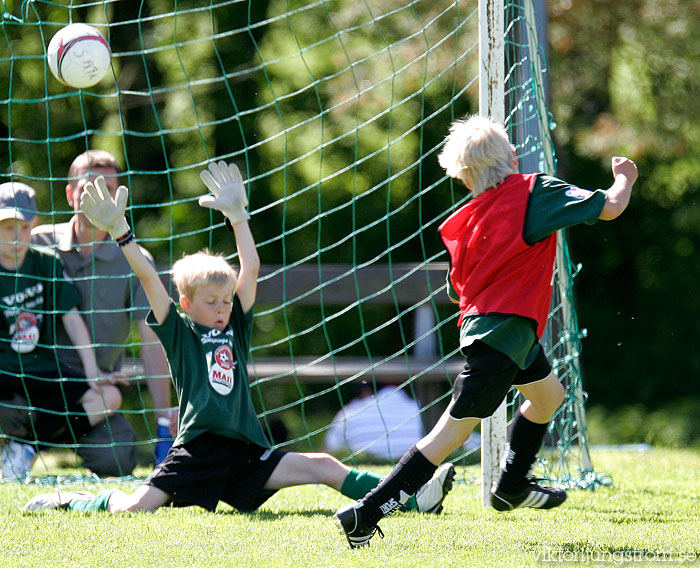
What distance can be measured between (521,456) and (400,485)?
2.06 ft

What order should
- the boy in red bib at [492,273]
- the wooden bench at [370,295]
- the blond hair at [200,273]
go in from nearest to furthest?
the boy in red bib at [492,273] < the blond hair at [200,273] < the wooden bench at [370,295]

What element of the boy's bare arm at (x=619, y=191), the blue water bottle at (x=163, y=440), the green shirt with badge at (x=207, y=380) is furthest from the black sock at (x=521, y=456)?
the blue water bottle at (x=163, y=440)

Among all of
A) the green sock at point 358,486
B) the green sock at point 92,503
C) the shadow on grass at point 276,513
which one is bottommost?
the shadow on grass at point 276,513

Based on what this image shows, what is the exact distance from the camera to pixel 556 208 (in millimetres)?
3264

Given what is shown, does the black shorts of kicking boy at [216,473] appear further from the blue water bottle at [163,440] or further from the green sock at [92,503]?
the blue water bottle at [163,440]

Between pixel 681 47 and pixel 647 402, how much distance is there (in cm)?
437

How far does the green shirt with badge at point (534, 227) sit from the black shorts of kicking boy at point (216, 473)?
1.07 m

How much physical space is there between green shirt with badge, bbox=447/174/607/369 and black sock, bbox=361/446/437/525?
1.33ft

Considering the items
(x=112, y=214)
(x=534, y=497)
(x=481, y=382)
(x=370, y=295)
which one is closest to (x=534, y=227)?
(x=481, y=382)

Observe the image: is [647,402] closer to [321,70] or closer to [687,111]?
[687,111]

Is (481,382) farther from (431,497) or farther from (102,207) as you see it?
(102,207)

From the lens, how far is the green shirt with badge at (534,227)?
10.6 ft

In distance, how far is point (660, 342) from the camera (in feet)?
38.2

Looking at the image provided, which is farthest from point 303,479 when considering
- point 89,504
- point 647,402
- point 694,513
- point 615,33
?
point 647,402
